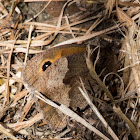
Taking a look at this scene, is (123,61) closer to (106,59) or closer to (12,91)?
(106,59)

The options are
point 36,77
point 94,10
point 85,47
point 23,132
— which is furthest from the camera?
point 94,10

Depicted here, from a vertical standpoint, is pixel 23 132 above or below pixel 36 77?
below

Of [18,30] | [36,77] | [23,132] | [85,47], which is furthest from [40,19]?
[23,132]

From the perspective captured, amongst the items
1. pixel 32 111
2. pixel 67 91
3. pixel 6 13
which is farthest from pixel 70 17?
pixel 32 111

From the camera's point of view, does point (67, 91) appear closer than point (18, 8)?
Yes

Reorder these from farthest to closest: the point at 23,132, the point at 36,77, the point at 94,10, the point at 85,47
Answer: the point at 94,10, the point at 23,132, the point at 85,47, the point at 36,77

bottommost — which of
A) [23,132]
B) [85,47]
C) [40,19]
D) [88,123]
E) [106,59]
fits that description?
[23,132]

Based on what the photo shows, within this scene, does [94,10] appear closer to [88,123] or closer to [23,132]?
[88,123]
